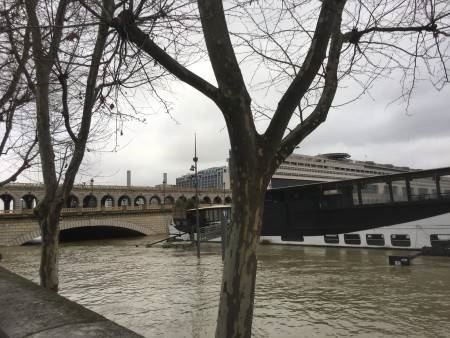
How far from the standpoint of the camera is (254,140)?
154 inches

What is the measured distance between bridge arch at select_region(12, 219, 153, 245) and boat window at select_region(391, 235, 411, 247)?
133ft

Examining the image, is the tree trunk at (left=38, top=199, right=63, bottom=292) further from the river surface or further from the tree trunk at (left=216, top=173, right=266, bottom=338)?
the tree trunk at (left=216, top=173, right=266, bottom=338)

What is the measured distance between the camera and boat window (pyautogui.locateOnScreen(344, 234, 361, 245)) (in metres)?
28.8

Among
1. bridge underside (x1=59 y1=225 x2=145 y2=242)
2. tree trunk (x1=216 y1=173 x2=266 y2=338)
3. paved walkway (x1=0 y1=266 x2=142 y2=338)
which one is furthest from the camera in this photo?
bridge underside (x1=59 y1=225 x2=145 y2=242)

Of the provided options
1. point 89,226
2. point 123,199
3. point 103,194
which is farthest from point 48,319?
point 123,199

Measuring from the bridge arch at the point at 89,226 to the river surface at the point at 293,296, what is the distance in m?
28.5

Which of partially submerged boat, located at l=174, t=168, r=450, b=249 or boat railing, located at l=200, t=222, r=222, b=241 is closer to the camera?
partially submerged boat, located at l=174, t=168, r=450, b=249

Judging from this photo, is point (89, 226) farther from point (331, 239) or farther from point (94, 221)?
point (331, 239)

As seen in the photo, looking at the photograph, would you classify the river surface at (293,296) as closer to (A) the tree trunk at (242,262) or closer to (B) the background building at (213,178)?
(A) the tree trunk at (242,262)

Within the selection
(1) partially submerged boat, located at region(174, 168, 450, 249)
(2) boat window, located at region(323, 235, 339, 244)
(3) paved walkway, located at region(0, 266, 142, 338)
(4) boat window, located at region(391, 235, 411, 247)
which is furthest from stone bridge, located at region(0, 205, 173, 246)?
(3) paved walkway, located at region(0, 266, 142, 338)

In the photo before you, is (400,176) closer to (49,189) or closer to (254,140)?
(49,189)

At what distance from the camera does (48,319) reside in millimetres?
4562

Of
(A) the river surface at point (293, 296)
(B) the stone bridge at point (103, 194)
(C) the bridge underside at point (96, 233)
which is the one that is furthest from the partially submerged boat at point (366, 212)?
(B) the stone bridge at point (103, 194)

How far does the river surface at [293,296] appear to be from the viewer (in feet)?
34.8
